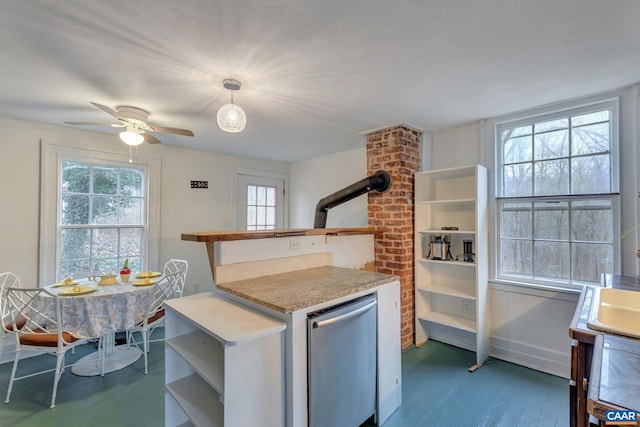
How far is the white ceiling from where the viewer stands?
1.35 meters

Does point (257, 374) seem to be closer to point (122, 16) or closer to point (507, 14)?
point (122, 16)

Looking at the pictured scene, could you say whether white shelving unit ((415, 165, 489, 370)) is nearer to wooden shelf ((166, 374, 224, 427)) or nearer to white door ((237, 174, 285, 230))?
wooden shelf ((166, 374, 224, 427))

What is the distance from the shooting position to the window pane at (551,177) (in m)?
2.49

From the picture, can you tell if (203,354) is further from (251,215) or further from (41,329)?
(251,215)

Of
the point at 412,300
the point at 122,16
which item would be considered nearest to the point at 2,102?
the point at 122,16

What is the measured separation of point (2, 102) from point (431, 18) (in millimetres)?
3406

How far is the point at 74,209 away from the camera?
→ 316 centimetres

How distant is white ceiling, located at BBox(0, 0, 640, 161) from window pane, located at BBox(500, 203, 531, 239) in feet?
3.01

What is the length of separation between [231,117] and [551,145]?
279 centimetres

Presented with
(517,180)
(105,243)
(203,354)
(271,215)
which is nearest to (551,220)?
(517,180)

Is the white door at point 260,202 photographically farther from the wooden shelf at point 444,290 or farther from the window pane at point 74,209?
the wooden shelf at point 444,290

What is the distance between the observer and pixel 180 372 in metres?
1.73

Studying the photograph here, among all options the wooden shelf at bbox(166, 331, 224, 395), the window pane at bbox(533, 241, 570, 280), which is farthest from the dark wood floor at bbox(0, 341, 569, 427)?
the window pane at bbox(533, 241, 570, 280)

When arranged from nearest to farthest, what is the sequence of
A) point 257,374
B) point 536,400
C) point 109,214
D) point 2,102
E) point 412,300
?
point 257,374 < point 536,400 < point 2,102 < point 412,300 < point 109,214
